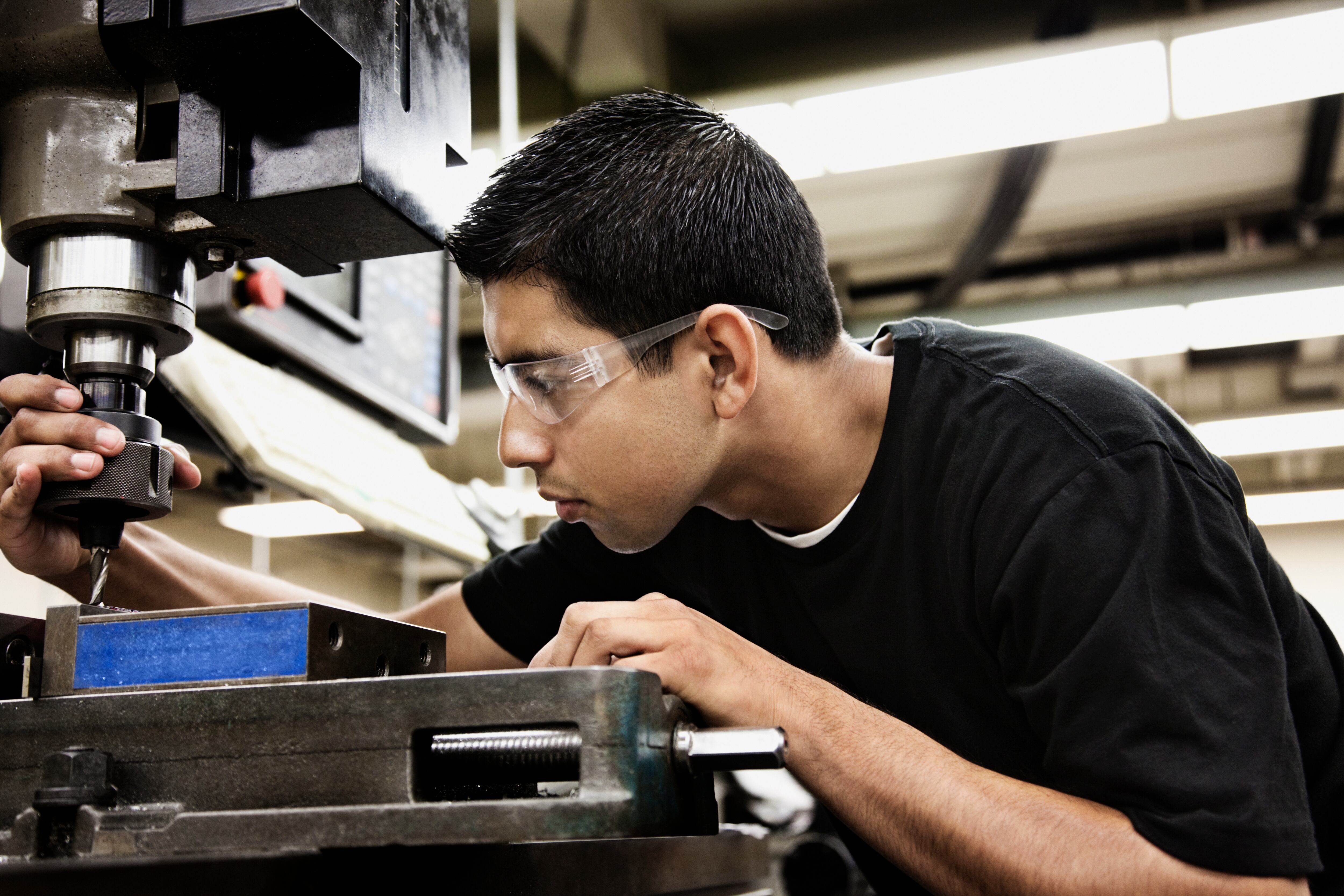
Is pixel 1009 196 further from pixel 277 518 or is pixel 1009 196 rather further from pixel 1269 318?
pixel 277 518

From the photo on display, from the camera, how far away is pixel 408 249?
0.87 m

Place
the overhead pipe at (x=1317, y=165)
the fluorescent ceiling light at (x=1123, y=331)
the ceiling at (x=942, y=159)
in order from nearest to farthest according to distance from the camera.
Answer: the ceiling at (x=942, y=159)
the overhead pipe at (x=1317, y=165)
the fluorescent ceiling light at (x=1123, y=331)

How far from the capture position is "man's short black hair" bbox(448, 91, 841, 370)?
1.09 meters

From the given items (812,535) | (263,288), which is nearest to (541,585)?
(812,535)

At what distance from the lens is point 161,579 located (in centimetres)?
118

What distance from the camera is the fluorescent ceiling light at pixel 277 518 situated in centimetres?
172

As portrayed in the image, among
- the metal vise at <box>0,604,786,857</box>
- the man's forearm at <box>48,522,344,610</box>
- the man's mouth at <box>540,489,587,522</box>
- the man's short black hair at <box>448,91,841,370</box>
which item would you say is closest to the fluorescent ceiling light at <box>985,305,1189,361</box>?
the man's short black hair at <box>448,91,841,370</box>

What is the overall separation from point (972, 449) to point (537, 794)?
20.4 inches

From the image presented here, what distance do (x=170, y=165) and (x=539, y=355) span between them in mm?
388

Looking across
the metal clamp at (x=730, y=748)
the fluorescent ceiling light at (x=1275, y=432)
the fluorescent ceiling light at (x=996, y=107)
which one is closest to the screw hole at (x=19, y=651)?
the metal clamp at (x=730, y=748)

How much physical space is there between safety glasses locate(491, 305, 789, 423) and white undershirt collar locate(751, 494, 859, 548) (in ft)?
0.87

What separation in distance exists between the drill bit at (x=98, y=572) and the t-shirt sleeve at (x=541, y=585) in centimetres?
60

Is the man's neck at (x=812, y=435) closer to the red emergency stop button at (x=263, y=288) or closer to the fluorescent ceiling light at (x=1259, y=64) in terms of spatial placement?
the red emergency stop button at (x=263, y=288)

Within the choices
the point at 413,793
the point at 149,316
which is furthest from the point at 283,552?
the point at 413,793
